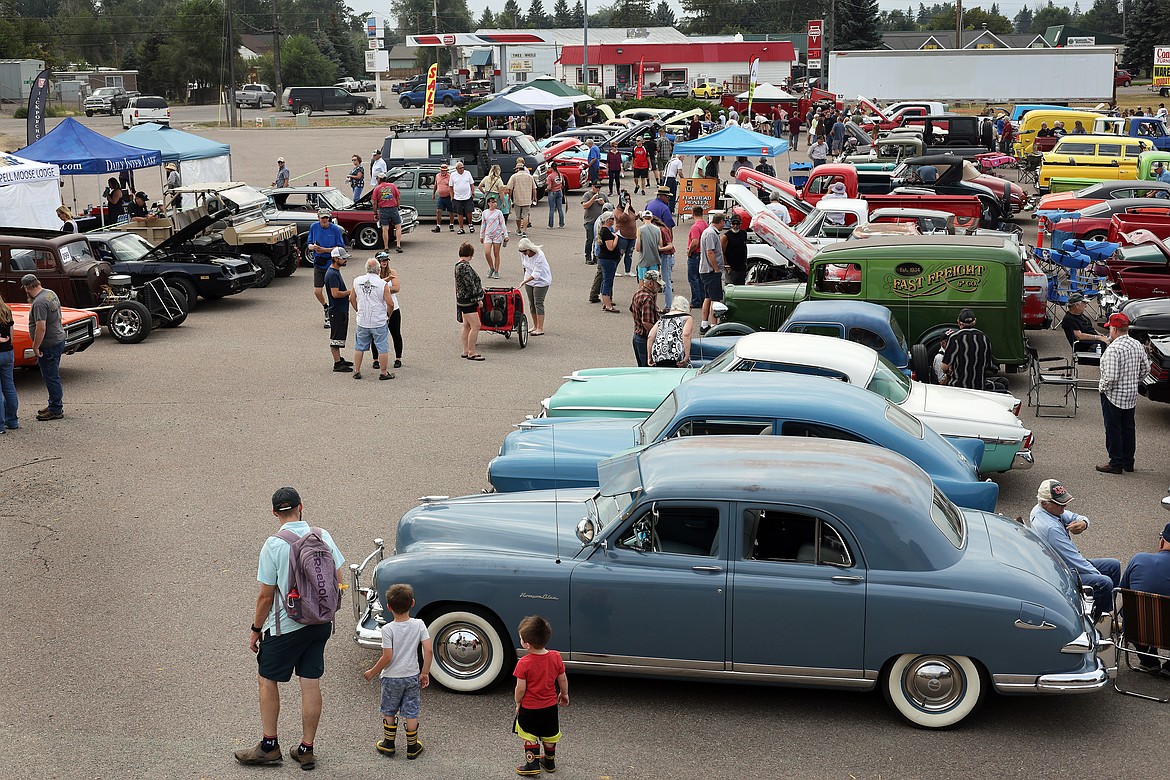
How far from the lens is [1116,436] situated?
36.8 feet

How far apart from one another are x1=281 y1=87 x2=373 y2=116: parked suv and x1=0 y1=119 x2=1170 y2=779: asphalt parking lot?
62.7m

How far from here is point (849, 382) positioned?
9805 millimetres

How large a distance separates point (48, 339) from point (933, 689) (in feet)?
34.8

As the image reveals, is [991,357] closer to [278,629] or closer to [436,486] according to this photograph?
[436,486]

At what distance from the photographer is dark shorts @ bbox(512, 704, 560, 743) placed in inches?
235

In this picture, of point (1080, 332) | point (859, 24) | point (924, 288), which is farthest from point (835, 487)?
point (859, 24)

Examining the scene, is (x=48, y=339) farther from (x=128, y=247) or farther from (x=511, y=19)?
(x=511, y=19)

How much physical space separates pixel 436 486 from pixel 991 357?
6.50m

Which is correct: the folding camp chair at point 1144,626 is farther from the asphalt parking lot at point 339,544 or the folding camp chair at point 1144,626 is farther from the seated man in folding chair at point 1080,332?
the seated man in folding chair at point 1080,332

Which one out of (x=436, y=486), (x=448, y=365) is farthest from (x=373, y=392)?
(x=436, y=486)

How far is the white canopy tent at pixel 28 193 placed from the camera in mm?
21641

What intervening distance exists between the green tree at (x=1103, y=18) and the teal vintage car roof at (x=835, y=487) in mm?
156827

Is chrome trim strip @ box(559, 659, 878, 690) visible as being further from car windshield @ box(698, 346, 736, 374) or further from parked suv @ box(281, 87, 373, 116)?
parked suv @ box(281, 87, 373, 116)

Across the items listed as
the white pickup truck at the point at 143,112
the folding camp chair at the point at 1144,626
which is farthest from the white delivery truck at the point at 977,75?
the folding camp chair at the point at 1144,626
